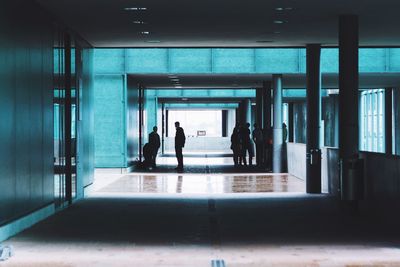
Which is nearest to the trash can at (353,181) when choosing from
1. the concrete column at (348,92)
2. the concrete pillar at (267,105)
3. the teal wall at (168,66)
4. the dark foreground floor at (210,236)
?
the concrete column at (348,92)

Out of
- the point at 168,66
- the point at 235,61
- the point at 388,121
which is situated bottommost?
the point at 388,121

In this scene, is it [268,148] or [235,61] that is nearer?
[235,61]

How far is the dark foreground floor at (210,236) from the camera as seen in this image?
10.8m

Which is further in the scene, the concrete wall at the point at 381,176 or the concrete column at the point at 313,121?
the concrete column at the point at 313,121

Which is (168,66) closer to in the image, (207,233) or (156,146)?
(156,146)

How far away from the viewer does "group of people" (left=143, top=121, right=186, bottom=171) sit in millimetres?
31547

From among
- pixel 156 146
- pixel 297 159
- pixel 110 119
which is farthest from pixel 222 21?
pixel 156 146

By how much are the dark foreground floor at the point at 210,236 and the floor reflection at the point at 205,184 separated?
3875mm

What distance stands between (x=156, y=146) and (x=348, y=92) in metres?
16.7

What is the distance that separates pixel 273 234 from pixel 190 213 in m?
3.59

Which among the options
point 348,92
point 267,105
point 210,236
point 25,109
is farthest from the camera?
point 267,105

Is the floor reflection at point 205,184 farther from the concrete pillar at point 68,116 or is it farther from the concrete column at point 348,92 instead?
the concrete column at point 348,92

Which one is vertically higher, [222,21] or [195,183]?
[222,21]

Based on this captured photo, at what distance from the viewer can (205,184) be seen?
83.1ft
